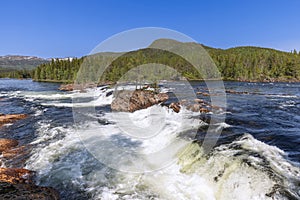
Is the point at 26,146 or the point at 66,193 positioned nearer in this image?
the point at 66,193

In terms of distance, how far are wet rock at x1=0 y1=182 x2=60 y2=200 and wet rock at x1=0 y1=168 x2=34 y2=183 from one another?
36cm

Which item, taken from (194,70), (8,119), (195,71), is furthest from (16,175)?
(194,70)

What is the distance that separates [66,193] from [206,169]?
4551mm

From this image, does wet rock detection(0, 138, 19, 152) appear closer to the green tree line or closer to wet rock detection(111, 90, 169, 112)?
wet rock detection(111, 90, 169, 112)

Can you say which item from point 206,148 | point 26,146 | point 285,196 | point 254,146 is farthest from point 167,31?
point 26,146

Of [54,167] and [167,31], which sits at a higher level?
[167,31]

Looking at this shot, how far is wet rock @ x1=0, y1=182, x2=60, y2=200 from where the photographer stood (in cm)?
575

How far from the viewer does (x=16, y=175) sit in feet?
23.4

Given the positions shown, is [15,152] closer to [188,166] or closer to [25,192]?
[25,192]

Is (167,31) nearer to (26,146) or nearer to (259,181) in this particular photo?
(259,181)

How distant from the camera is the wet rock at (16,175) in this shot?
6.78 m

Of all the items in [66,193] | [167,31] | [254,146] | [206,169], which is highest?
[167,31]

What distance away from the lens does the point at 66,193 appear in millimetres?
6531

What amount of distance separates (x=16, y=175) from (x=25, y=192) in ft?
4.74
